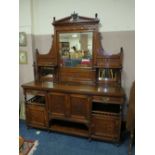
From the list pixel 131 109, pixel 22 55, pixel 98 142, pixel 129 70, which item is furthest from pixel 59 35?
pixel 98 142

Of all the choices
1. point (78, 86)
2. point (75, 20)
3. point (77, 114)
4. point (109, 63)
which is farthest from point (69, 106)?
point (75, 20)

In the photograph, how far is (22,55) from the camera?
10.5 ft

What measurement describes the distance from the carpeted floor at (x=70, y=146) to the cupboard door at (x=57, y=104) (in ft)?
1.29

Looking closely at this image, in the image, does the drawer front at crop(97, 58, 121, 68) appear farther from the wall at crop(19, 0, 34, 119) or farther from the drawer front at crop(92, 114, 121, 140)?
the wall at crop(19, 0, 34, 119)

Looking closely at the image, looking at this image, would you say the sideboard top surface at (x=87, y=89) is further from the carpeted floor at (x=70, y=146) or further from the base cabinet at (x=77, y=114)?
the carpeted floor at (x=70, y=146)

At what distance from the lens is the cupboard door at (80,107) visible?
2.47m

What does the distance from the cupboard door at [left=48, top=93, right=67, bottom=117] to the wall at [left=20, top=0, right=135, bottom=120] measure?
3.60 ft

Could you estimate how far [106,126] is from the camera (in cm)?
244

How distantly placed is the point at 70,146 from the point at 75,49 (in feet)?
5.33

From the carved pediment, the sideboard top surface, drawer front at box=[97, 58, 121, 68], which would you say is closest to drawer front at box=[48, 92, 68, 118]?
the sideboard top surface

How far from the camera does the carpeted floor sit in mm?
2301

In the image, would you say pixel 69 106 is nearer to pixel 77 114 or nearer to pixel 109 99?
pixel 77 114
